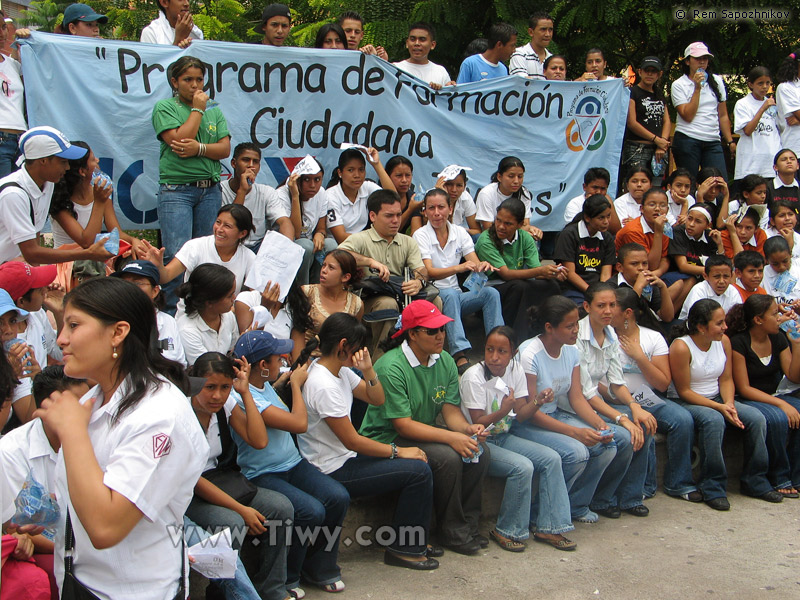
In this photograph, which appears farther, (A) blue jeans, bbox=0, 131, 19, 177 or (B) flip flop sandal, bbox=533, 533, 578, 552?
(A) blue jeans, bbox=0, 131, 19, 177

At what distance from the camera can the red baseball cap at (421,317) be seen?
487 centimetres

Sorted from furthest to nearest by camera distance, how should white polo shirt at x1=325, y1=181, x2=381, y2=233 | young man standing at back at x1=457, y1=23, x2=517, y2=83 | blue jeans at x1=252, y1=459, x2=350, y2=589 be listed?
young man standing at back at x1=457, y1=23, x2=517, y2=83 < white polo shirt at x1=325, y1=181, x2=381, y2=233 < blue jeans at x1=252, y1=459, x2=350, y2=589

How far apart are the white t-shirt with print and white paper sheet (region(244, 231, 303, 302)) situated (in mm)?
4944

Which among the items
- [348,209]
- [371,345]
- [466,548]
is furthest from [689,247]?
[466,548]

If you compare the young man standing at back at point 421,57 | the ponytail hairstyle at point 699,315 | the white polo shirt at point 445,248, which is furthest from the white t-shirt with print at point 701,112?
the white polo shirt at point 445,248

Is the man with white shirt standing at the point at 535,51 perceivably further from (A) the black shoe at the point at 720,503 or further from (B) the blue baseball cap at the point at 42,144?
(B) the blue baseball cap at the point at 42,144

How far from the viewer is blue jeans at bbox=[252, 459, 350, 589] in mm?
4141

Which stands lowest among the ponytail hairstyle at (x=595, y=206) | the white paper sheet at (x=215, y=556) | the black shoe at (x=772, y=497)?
the black shoe at (x=772, y=497)

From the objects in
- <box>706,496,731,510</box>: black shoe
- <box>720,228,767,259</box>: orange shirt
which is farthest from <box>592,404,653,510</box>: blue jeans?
<box>720,228,767,259</box>: orange shirt

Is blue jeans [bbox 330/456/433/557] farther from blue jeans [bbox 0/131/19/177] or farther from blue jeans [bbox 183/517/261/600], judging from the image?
blue jeans [bbox 0/131/19/177]

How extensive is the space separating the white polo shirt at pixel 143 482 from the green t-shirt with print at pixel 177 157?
159 inches

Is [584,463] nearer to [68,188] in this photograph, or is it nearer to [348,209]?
[348,209]

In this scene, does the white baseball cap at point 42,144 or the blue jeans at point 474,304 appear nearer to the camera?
the white baseball cap at point 42,144

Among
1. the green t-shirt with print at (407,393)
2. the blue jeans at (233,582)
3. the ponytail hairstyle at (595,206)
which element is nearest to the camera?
the blue jeans at (233,582)
